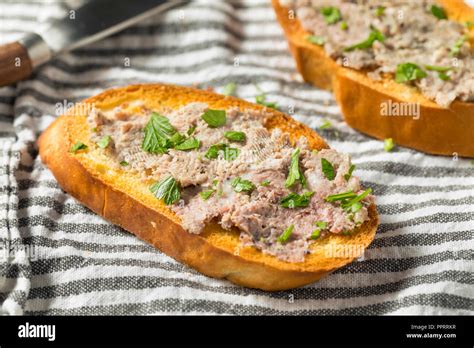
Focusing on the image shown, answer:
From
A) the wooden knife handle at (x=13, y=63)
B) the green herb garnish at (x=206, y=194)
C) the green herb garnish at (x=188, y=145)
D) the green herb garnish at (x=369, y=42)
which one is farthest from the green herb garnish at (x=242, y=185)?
the wooden knife handle at (x=13, y=63)

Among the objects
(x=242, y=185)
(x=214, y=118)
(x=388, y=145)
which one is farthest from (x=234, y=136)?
(x=388, y=145)

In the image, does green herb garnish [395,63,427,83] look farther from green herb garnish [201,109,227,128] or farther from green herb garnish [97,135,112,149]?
green herb garnish [97,135,112,149]

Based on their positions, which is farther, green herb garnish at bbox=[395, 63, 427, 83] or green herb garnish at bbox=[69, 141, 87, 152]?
green herb garnish at bbox=[395, 63, 427, 83]

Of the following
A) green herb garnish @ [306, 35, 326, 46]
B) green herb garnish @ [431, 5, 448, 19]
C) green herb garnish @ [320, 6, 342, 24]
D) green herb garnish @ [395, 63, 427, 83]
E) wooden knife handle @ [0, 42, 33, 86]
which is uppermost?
green herb garnish @ [431, 5, 448, 19]

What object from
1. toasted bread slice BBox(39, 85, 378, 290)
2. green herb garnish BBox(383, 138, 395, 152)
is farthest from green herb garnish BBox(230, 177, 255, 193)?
green herb garnish BBox(383, 138, 395, 152)

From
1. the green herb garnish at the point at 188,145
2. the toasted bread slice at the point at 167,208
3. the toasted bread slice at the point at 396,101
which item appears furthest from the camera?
the toasted bread slice at the point at 396,101

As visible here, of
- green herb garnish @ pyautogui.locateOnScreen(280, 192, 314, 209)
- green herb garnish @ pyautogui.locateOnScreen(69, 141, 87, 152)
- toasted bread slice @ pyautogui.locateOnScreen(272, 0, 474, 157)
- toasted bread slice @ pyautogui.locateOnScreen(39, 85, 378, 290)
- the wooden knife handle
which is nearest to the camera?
toasted bread slice @ pyautogui.locateOnScreen(39, 85, 378, 290)

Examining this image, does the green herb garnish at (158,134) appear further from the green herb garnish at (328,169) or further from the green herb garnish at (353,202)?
the green herb garnish at (353,202)
